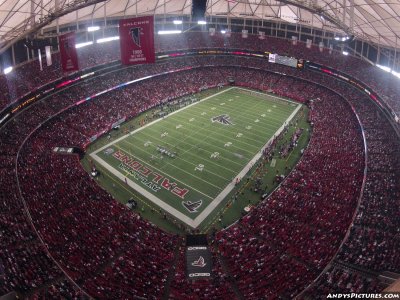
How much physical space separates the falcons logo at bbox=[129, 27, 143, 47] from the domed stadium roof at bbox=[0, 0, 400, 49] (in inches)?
158

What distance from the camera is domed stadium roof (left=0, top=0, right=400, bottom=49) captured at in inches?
919

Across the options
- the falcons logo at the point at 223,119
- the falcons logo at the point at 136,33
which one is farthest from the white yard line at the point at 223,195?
the falcons logo at the point at 136,33

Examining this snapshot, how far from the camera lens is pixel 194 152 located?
3341 centimetres

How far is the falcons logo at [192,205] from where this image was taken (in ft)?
83.4

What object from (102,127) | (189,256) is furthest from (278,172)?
(102,127)

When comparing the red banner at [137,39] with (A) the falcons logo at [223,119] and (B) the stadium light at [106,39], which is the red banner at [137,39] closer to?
(A) the falcons logo at [223,119]

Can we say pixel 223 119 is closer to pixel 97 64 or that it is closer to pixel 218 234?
pixel 97 64

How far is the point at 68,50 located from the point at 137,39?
5839 mm

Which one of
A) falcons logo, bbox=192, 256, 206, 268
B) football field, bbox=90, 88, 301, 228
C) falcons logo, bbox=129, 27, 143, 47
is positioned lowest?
falcons logo, bbox=192, 256, 206, 268

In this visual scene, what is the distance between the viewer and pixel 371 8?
2784 centimetres

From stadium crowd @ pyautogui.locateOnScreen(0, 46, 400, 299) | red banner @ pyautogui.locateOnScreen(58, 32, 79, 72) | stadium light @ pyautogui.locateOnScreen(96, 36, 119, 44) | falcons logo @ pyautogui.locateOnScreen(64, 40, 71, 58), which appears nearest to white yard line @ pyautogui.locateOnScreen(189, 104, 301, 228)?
stadium crowd @ pyautogui.locateOnScreen(0, 46, 400, 299)

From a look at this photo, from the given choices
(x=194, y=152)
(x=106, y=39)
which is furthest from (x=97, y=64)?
(x=194, y=152)

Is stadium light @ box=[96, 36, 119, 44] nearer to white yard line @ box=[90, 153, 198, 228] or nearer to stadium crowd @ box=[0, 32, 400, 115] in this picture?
stadium crowd @ box=[0, 32, 400, 115]

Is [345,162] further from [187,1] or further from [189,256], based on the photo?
[187,1]
